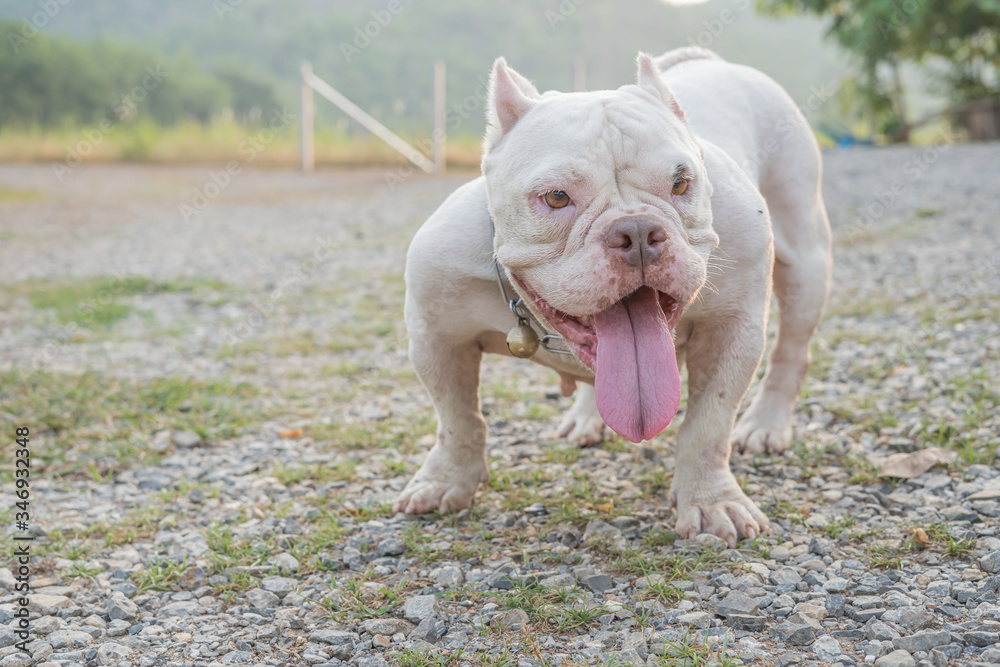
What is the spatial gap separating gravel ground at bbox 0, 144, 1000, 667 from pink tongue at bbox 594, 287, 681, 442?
0.50 m

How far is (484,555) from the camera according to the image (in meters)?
2.98

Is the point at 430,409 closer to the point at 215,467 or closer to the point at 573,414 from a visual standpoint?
the point at 573,414

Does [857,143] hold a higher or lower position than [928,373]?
higher

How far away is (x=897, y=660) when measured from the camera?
220cm

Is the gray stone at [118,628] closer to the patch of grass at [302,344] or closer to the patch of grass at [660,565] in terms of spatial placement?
the patch of grass at [660,565]

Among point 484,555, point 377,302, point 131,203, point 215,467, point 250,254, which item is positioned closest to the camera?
point 484,555

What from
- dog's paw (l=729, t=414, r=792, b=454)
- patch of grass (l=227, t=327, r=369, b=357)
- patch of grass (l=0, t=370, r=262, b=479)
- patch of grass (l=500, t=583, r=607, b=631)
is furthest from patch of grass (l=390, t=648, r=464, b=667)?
patch of grass (l=227, t=327, r=369, b=357)

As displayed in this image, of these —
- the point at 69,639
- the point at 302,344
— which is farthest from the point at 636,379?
the point at 302,344

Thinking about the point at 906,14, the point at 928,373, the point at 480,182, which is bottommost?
the point at 928,373

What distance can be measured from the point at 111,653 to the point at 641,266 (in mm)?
1750

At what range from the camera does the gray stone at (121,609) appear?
2.65 meters

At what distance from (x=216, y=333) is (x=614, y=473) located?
3599 millimetres

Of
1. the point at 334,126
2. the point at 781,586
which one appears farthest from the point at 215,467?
the point at 334,126

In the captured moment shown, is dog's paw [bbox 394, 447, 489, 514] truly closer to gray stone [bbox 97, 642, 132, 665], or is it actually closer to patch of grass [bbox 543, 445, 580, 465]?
patch of grass [bbox 543, 445, 580, 465]
